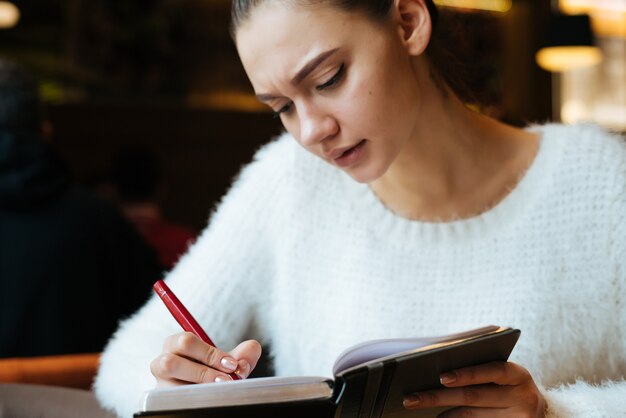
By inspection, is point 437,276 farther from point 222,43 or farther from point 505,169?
point 222,43

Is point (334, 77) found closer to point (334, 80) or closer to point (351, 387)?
point (334, 80)

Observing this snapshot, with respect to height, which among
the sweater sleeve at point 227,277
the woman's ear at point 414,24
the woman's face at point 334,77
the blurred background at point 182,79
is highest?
the woman's ear at point 414,24

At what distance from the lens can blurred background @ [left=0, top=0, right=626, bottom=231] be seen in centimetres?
595

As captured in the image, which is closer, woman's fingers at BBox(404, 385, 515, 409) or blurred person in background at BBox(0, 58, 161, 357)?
woman's fingers at BBox(404, 385, 515, 409)

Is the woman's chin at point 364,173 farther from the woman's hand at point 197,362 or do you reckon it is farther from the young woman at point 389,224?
the woman's hand at point 197,362

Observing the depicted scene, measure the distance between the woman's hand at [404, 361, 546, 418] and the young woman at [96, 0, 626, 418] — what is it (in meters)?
0.16

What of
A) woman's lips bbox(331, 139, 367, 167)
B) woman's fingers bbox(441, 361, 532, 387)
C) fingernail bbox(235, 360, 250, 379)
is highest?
woman's lips bbox(331, 139, 367, 167)

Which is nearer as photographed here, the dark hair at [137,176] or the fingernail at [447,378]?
the fingernail at [447,378]

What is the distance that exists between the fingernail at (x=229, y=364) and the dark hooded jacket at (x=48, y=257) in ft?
4.70

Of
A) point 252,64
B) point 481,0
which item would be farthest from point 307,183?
point 481,0

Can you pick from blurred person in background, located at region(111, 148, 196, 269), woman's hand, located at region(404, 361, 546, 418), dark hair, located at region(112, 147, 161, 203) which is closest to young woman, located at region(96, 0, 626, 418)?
woman's hand, located at region(404, 361, 546, 418)

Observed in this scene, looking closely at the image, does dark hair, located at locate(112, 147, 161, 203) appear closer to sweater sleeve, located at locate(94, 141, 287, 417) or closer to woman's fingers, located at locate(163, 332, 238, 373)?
sweater sleeve, located at locate(94, 141, 287, 417)

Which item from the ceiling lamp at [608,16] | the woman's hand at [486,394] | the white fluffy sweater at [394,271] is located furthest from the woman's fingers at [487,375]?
the ceiling lamp at [608,16]

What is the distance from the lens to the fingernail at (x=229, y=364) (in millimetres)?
1019
